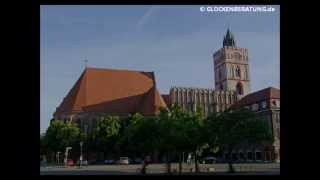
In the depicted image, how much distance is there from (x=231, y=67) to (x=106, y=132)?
1.78 m

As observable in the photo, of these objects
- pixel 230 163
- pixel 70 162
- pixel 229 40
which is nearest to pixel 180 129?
pixel 230 163

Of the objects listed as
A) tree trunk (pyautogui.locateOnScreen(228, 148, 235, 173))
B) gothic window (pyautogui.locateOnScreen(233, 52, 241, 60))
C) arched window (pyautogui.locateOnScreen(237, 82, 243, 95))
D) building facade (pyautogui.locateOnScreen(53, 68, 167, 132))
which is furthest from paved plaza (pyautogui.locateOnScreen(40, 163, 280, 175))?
gothic window (pyautogui.locateOnScreen(233, 52, 241, 60))

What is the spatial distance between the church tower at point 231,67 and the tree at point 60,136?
192cm

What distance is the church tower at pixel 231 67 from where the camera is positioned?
12383mm

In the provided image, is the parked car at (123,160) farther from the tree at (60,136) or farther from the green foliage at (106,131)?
the tree at (60,136)

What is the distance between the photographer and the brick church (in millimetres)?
12336

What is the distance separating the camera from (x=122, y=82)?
41.5ft

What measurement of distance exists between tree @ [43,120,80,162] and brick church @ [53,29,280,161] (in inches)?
4.2

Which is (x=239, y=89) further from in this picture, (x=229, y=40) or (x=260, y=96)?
(x=229, y=40)

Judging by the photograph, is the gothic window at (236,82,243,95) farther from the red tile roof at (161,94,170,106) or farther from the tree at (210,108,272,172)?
the red tile roof at (161,94,170,106)

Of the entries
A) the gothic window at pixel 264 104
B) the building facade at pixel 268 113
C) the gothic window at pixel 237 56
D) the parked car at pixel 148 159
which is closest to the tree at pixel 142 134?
the parked car at pixel 148 159
